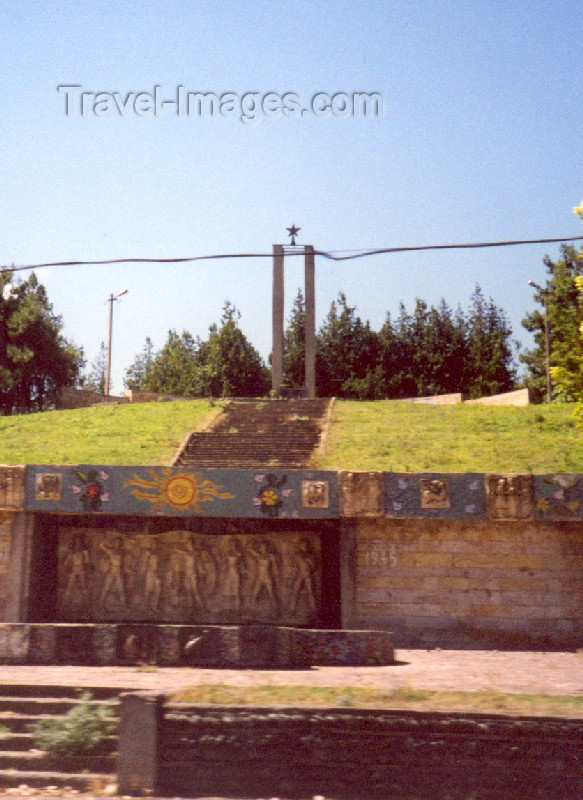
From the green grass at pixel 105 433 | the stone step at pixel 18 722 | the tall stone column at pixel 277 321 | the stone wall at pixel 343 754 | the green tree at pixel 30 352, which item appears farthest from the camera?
the green tree at pixel 30 352

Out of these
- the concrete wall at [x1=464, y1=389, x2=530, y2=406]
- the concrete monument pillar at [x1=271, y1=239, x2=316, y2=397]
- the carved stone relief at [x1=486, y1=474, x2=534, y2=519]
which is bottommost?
the carved stone relief at [x1=486, y1=474, x2=534, y2=519]

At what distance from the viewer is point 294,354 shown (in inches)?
1702

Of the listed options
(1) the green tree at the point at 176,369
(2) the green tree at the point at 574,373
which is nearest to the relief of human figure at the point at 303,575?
(2) the green tree at the point at 574,373

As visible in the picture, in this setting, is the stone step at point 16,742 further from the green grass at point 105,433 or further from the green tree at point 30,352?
the green tree at point 30,352

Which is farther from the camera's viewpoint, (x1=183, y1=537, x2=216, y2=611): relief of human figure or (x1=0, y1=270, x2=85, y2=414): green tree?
(x1=0, y1=270, x2=85, y2=414): green tree

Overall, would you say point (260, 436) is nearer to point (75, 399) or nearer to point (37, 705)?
point (37, 705)

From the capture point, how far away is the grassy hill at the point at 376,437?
57.6 feet

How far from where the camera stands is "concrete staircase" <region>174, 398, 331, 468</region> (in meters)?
18.8

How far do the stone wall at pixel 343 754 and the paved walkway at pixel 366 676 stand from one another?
5.26 ft

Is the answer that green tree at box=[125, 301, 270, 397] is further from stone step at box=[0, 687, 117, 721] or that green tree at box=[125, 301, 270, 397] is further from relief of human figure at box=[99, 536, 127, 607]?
stone step at box=[0, 687, 117, 721]

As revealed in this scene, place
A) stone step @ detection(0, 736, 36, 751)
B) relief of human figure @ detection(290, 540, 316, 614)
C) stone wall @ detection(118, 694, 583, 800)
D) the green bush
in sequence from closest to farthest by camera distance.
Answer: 1. stone wall @ detection(118, 694, 583, 800)
2. the green bush
3. stone step @ detection(0, 736, 36, 751)
4. relief of human figure @ detection(290, 540, 316, 614)

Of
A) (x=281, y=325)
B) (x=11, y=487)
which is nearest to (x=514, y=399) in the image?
(x=281, y=325)

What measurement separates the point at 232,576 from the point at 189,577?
2.98 ft

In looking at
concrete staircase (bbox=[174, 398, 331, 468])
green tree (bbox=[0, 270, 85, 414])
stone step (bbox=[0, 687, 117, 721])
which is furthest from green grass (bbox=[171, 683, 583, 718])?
green tree (bbox=[0, 270, 85, 414])
